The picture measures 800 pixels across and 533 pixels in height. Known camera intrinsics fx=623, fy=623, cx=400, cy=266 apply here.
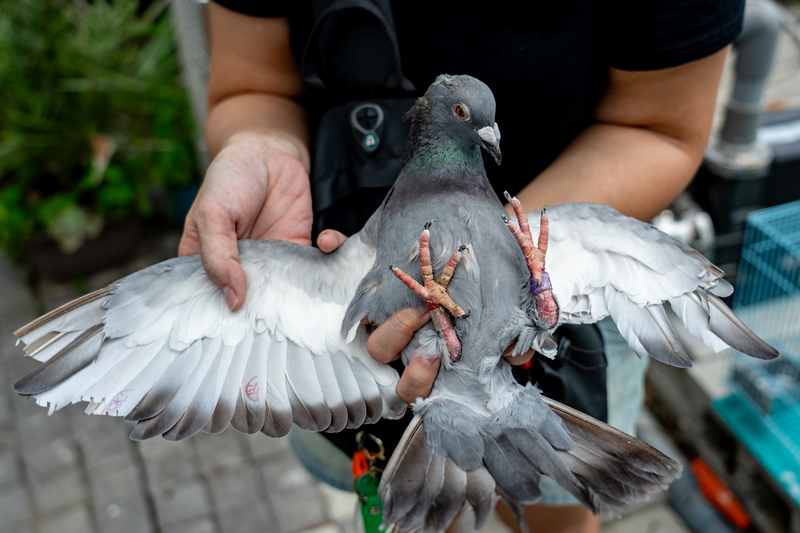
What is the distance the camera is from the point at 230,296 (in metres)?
1.64

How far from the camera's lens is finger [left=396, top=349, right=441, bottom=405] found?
1562 millimetres

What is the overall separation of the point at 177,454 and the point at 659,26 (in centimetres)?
334

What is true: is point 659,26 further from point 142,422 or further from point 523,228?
point 142,422

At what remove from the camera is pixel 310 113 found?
223cm

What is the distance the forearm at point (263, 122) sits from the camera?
1993 mm

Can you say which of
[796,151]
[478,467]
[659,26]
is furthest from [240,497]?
[796,151]

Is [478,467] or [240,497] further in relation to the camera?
[240,497]

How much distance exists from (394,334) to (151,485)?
259 centimetres

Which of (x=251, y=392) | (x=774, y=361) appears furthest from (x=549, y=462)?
(x=774, y=361)

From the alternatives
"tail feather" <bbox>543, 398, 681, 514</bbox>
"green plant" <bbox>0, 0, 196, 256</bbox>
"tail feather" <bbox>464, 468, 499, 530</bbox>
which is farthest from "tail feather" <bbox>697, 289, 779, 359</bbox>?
"green plant" <bbox>0, 0, 196, 256</bbox>

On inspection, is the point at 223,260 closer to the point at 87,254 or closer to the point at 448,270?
the point at 448,270

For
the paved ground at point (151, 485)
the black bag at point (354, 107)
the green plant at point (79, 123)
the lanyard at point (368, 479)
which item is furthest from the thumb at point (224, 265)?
the green plant at point (79, 123)

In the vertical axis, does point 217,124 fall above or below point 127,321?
above

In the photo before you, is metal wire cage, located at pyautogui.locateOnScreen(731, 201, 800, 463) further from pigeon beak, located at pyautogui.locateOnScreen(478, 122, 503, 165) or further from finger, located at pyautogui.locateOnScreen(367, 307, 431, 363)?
finger, located at pyautogui.locateOnScreen(367, 307, 431, 363)
